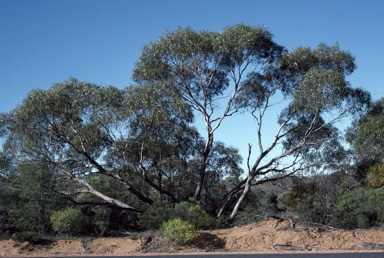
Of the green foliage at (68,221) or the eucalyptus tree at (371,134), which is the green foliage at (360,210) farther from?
the green foliage at (68,221)

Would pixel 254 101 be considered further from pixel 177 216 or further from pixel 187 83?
pixel 177 216

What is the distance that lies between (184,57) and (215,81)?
250 centimetres

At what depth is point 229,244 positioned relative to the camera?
17375mm

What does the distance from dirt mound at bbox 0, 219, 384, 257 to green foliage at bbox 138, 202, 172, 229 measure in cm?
233

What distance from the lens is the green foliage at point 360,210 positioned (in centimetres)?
2086

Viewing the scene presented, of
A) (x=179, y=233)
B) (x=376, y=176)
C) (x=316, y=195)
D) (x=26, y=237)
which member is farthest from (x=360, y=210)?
(x=26, y=237)

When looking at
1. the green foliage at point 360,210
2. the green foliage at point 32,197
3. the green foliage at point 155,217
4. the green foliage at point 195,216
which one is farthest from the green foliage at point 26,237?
the green foliage at point 360,210

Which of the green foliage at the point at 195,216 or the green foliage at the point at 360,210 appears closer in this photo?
the green foliage at the point at 195,216

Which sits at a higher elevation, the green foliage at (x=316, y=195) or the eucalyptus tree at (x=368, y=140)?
the eucalyptus tree at (x=368, y=140)

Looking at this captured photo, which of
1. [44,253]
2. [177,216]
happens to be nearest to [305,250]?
[177,216]

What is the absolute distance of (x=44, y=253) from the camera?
16.7m

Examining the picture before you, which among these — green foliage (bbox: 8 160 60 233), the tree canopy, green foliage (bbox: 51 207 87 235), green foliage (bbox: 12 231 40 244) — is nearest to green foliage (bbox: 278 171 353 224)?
the tree canopy

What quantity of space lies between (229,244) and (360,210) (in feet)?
24.0

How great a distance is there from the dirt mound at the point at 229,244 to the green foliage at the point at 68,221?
1899mm
